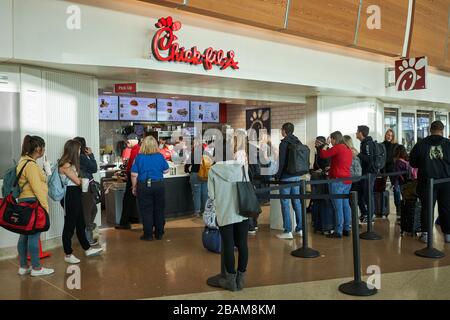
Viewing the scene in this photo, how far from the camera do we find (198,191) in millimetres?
9039

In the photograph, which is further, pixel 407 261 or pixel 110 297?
pixel 407 261

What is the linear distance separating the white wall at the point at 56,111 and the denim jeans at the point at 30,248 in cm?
109

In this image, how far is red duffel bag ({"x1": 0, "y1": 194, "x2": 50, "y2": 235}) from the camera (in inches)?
196

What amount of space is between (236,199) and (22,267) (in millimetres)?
2736

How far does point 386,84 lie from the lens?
11391 mm

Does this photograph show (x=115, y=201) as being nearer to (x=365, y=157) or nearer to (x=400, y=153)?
(x=365, y=157)

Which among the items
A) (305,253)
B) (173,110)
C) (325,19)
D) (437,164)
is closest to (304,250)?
(305,253)

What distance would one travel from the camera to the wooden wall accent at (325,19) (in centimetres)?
873

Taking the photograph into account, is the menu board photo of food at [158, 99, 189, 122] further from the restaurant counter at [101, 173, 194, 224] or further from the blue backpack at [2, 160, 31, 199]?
the blue backpack at [2, 160, 31, 199]

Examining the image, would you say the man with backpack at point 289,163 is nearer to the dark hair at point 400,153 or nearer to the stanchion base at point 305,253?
the stanchion base at point 305,253

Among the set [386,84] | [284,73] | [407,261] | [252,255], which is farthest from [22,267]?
[386,84]

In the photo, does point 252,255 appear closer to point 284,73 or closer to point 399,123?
point 284,73

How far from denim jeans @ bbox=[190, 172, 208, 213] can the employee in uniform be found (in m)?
1.84

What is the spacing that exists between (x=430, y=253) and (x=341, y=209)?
1516 millimetres
